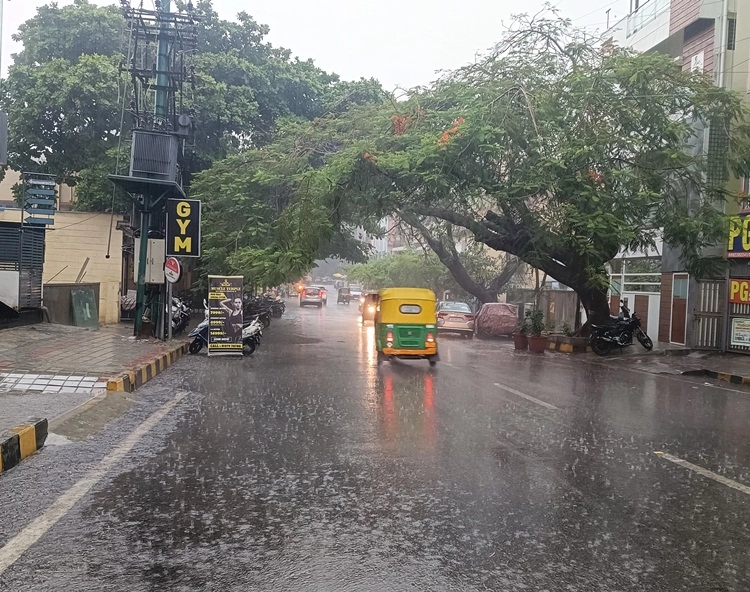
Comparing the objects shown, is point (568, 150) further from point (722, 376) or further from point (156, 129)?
point (156, 129)

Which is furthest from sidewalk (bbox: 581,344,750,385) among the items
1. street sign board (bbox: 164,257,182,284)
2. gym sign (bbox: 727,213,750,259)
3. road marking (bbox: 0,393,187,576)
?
road marking (bbox: 0,393,187,576)

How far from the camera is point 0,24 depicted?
11.4 m

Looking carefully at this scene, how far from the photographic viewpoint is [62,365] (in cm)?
1167

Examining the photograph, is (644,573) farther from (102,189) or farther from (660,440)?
(102,189)

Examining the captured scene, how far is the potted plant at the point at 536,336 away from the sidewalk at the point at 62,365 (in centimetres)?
1039

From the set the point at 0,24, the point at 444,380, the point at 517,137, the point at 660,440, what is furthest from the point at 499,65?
the point at 660,440

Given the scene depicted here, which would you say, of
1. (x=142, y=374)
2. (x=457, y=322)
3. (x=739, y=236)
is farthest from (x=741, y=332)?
(x=142, y=374)

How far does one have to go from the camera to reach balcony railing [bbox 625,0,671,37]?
23.2m

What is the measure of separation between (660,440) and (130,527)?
18.9 feet

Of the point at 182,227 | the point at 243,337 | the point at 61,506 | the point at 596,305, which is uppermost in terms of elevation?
the point at 182,227

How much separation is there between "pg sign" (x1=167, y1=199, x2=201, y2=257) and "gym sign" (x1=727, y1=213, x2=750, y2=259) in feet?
44.9

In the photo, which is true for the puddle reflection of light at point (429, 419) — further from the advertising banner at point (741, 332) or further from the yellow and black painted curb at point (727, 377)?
the advertising banner at point (741, 332)

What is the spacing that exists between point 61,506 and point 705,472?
537 centimetres

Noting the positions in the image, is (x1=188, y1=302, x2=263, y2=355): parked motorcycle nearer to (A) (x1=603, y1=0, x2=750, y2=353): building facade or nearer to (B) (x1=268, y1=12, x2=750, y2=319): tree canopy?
(B) (x1=268, y1=12, x2=750, y2=319): tree canopy
